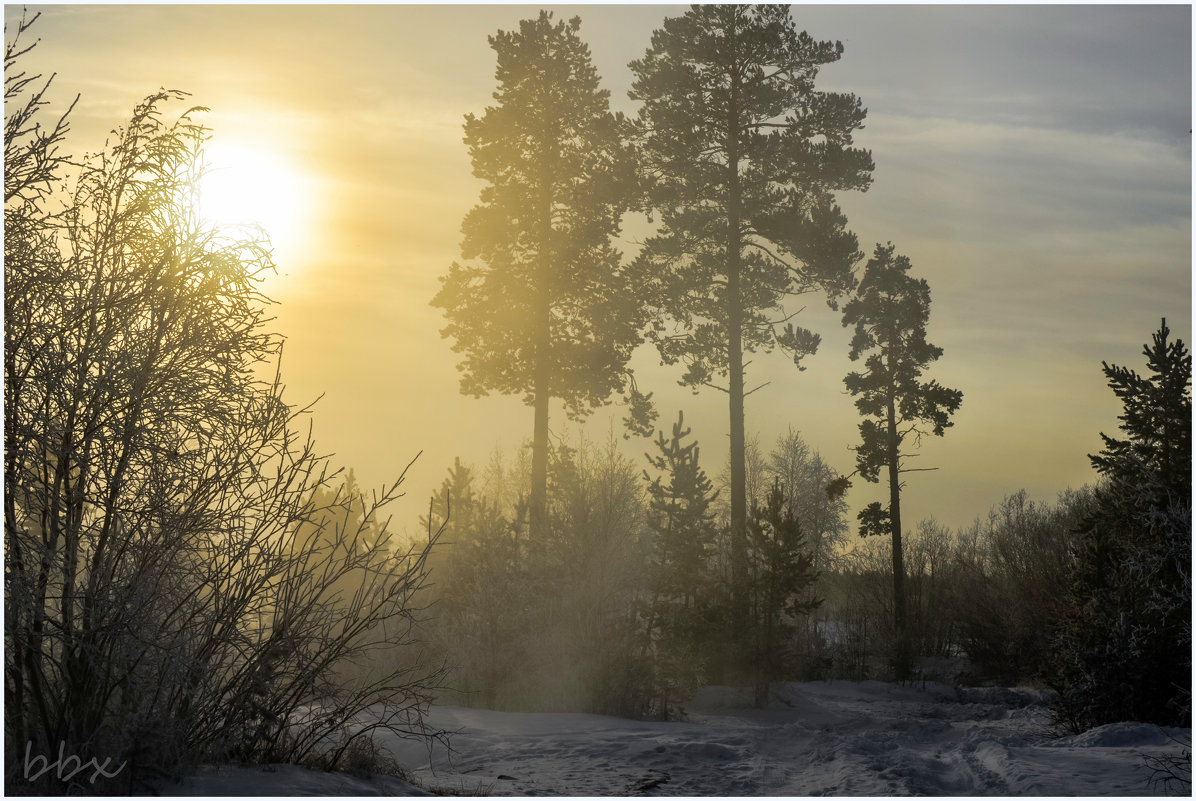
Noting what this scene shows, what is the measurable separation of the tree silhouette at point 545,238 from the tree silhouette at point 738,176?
158cm

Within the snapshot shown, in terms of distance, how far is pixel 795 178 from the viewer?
24438 mm

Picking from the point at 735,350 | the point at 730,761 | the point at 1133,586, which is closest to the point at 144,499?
the point at 730,761

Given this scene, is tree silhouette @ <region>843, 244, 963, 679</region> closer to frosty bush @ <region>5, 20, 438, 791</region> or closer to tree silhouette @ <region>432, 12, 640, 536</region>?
tree silhouette @ <region>432, 12, 640, 536</region>

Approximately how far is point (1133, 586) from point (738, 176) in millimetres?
13747

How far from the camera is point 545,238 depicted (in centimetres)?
2620

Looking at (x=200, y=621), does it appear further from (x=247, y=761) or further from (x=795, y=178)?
(x=795, y=178)

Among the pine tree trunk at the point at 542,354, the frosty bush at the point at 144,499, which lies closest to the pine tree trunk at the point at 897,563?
the pine tree trunk at the point at 542,354

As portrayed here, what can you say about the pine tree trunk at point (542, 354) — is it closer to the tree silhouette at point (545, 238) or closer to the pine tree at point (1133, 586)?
the tree silhouette at point (545, 238)

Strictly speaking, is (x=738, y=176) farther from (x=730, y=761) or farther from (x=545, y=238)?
(x=730, y=761)

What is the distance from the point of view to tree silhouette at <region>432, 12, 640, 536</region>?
25516 mm

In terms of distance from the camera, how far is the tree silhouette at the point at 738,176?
23922 millimetres

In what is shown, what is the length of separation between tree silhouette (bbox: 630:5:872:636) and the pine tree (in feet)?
31.5

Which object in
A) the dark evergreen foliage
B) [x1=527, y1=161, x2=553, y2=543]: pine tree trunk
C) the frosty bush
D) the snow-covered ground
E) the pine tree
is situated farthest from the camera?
[x1=527, y1=161, x2=553, y2=543]: pine tree trunk

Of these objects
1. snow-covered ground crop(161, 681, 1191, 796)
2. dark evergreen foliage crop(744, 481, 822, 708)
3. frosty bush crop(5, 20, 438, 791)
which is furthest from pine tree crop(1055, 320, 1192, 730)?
frosty bush crop(5, 20, 438, 791)
